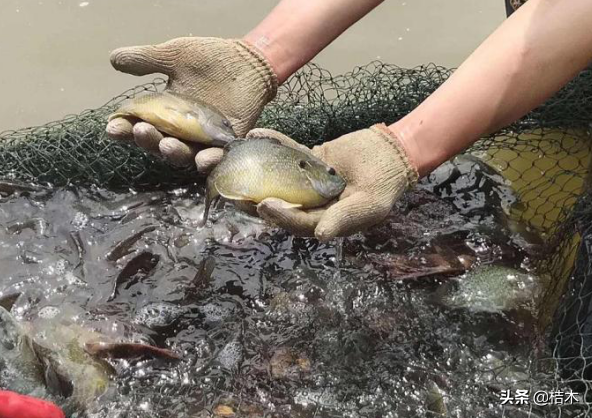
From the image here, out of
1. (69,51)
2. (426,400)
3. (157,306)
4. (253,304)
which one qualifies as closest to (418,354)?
(426,400)

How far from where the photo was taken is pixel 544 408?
2609 mm

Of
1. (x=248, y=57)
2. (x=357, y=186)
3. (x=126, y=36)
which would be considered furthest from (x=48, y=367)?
(x=126, y=36)

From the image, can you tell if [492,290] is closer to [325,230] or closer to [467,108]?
[467,108]

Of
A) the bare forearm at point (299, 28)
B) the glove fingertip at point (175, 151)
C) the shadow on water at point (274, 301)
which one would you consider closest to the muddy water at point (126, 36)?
the shadow on water at point (274, 301)

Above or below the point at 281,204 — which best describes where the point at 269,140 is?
above

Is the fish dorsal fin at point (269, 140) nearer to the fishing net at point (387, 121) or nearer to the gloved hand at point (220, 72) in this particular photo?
the gloved hand at point (220, 72)

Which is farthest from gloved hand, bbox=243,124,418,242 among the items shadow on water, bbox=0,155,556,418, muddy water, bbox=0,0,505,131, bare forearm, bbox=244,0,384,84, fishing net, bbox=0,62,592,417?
muddy water, bbox=0,0,505,131

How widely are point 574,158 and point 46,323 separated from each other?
301 centimetres

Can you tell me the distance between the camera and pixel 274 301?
11.0ft

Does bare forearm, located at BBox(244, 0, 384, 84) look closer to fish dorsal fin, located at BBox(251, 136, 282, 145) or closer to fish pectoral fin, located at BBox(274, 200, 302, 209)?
fish dorsal fin, located at BBox(251, 136, 282, 145)

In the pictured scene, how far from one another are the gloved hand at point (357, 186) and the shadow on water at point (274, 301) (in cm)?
71

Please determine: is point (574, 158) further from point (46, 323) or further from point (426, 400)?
point (46, 323)

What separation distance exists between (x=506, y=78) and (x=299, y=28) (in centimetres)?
110

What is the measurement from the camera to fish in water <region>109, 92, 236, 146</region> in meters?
2.93
